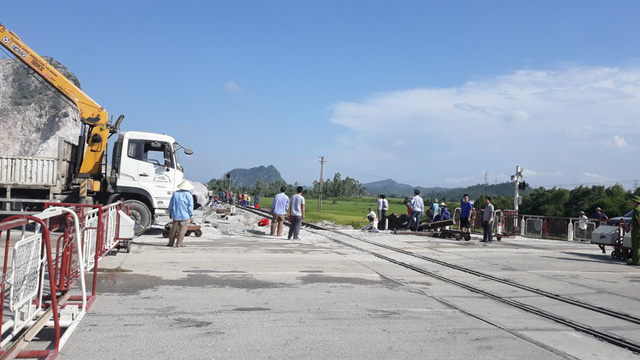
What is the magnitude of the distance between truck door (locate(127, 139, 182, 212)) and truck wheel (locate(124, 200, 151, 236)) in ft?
1.22

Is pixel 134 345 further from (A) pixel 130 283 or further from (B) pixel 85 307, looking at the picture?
(A) pixel 130 283

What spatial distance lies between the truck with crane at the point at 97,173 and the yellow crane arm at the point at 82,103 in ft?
0.09

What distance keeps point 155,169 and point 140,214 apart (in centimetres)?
147

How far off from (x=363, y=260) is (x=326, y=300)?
15.9ft

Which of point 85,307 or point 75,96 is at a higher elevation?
point 75,96

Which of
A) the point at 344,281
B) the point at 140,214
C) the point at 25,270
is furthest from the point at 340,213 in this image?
the point at 25,270

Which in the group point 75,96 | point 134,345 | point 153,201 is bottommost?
→ point 134,345

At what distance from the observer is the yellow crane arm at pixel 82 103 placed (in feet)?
53.7

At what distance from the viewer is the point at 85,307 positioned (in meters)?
6.10

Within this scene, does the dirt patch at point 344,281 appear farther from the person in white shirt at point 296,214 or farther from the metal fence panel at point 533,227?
the metal fence panel at point 533,227

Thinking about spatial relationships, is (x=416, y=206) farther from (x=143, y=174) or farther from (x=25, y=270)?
(x=25, y=270)

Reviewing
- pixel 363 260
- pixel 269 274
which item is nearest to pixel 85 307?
pixel 269 274

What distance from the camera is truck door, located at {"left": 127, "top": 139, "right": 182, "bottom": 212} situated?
16.1 meters

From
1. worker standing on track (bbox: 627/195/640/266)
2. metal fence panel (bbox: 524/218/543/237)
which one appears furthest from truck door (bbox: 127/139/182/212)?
metal fence panel (bbox: 524/218/543/237)
